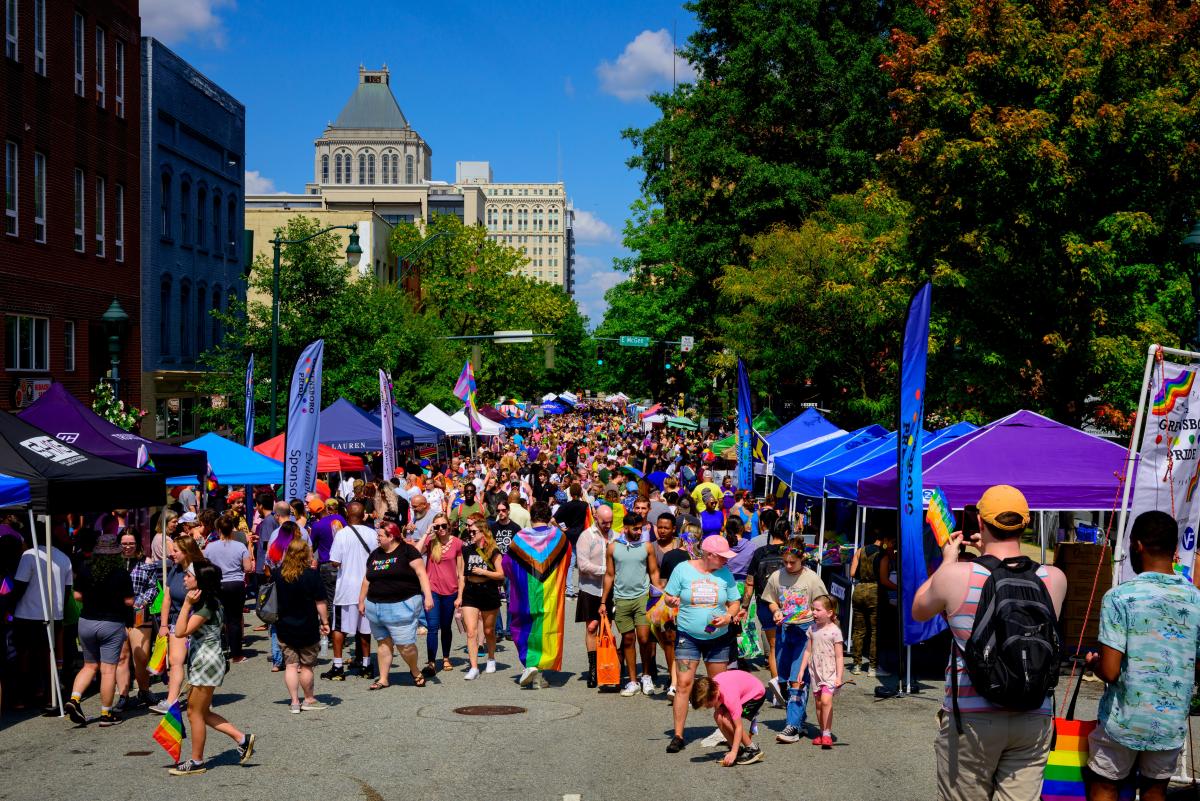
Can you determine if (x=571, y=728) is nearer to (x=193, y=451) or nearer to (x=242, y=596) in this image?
(x=242, y=596)

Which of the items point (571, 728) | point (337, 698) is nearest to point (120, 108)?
point (337, 698)

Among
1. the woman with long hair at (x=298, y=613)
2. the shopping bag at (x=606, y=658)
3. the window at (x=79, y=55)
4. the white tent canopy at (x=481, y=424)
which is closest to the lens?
the woman with long hair at (x=298, y=613)

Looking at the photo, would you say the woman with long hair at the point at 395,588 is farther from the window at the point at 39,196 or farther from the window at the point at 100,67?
the window at the point at 100,67

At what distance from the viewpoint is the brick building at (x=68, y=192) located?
93.0 ft

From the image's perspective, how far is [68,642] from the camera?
12.8 metres

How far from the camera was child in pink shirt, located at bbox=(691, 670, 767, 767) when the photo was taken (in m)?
9.35

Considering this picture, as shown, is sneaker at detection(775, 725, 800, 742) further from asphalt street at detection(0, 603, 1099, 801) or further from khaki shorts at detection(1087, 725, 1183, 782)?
khaki shorts at detection(1087, 725, 1183, 782)

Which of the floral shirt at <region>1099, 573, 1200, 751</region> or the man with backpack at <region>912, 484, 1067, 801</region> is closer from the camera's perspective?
the man with backpack at <region>912, 484, 1067, 801</region>

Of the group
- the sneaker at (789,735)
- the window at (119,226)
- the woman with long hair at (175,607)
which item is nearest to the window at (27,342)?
the window at (119,226)

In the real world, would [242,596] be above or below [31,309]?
below

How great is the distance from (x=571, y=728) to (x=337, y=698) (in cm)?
275

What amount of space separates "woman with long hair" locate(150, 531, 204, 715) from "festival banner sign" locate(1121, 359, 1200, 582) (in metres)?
7.24

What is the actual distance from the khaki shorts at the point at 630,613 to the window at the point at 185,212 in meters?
30.8

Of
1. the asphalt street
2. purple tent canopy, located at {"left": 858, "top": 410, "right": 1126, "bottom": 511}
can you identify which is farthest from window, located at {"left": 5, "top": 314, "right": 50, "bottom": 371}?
purple tent canopy, located at {"left": 858, "top": 410, "right": 1126, "bottom": 511}
